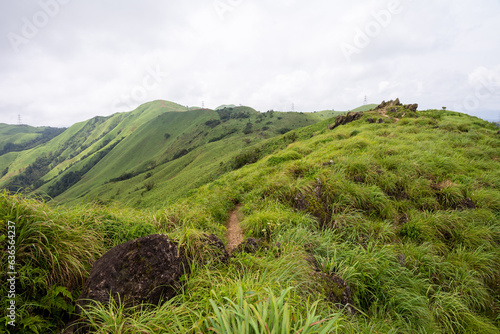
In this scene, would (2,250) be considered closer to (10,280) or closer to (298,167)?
(10,280)

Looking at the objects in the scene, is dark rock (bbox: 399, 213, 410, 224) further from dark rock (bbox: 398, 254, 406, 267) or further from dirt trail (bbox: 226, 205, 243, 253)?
dirt trail (bbox: 226, 205, 243, 253)

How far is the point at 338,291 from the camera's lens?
132 inches

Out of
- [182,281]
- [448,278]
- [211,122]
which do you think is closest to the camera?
[182,281]

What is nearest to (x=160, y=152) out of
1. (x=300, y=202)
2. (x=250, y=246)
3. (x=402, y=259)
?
(x=300, y=202)

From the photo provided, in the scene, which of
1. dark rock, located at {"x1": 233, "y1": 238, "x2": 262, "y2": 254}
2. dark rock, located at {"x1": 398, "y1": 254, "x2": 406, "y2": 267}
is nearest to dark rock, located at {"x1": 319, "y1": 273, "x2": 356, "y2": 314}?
dark rock, located at {"x1": 233, "y1": 238, "x2": 262, "y2": 254}

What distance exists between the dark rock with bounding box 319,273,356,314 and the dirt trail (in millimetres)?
2435

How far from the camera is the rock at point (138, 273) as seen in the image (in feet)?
9.49

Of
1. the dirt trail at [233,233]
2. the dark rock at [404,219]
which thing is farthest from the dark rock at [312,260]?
the dark rock at [404,219]

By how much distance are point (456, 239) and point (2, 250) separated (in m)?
9.13

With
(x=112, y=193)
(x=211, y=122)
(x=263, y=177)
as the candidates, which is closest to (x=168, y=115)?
(x=211, y=122)

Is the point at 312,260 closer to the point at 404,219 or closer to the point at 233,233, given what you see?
the point at 233,233

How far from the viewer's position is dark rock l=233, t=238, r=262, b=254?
455 cm

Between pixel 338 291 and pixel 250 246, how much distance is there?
198 cm

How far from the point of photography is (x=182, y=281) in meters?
3.29
